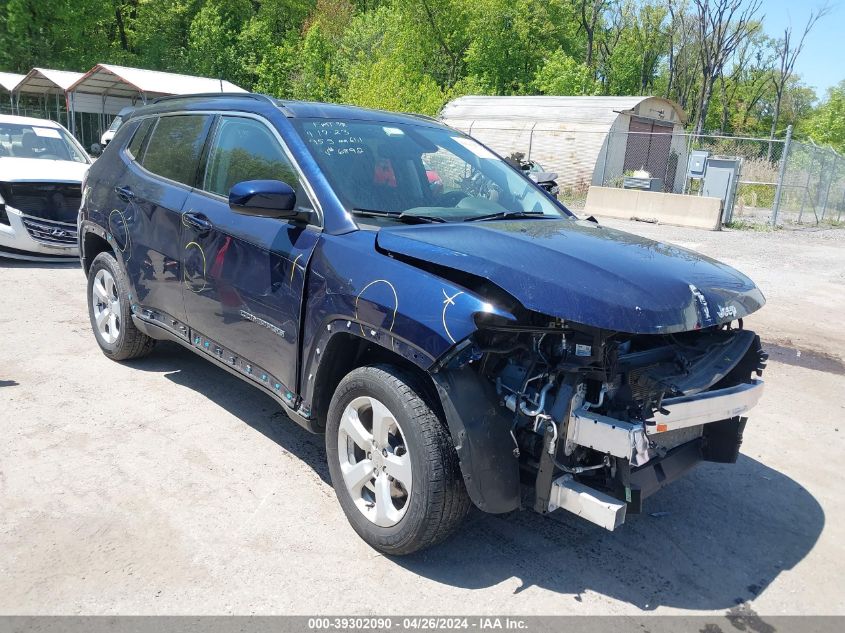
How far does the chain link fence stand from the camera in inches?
819

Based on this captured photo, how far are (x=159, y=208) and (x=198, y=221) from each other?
0.60 meters

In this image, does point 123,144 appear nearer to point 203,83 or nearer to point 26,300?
point 26,300

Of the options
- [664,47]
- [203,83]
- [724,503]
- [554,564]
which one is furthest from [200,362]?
[664,47]

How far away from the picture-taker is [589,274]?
9.44 ft

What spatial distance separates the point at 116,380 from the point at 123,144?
70.6 inches

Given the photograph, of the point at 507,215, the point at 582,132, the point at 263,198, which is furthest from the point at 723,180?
the point at 263,198

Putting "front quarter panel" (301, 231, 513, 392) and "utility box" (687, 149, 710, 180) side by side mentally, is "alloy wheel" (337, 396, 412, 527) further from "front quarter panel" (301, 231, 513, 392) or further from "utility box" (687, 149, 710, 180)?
"utility box" (687, 149, 710, 180)

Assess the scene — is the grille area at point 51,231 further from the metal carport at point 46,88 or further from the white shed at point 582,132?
the metal carport at point 46,88

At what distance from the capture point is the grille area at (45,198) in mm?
8891

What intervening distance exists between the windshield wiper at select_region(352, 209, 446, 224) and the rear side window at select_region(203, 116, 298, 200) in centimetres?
43

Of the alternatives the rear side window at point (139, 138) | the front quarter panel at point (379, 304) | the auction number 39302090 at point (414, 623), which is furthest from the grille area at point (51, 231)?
the auction number 39302090 at point (414, 623)

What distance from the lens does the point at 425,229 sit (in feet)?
10.9

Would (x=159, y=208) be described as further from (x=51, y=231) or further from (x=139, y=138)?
(x=51, y=231)

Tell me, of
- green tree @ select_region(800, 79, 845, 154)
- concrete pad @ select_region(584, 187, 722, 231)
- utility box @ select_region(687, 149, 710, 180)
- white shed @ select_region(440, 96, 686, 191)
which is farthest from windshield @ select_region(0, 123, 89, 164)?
green tree @ select_region(800, 79, 845, 154)
